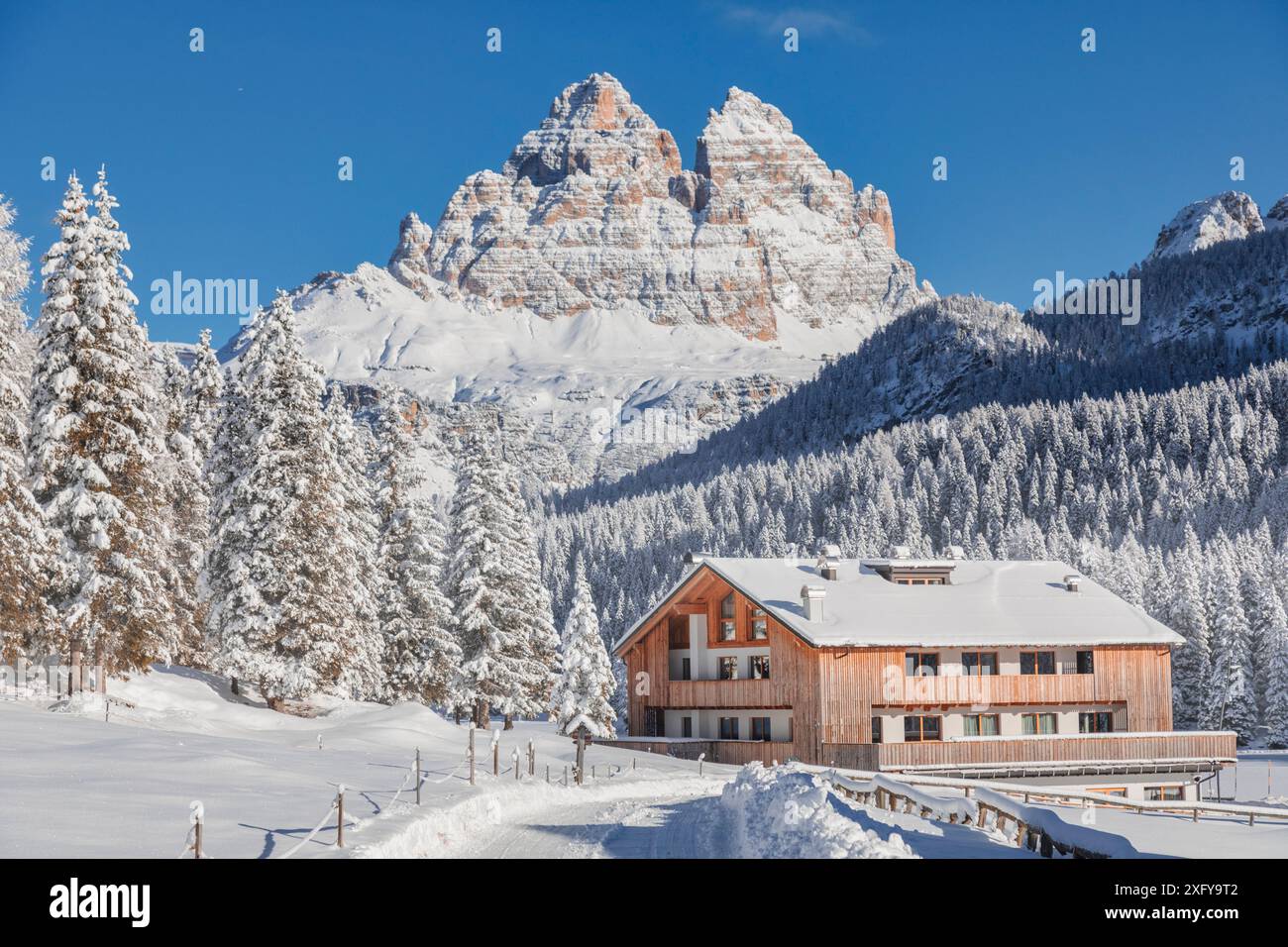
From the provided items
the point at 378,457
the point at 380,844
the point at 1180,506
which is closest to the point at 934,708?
the point at 378,457

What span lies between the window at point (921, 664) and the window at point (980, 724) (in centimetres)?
279

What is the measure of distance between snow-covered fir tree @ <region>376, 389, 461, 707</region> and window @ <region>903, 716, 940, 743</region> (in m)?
19.2

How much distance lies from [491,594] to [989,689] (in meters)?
21.1

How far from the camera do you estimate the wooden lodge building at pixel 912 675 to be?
4938cm

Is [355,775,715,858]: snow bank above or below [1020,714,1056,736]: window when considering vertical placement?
above

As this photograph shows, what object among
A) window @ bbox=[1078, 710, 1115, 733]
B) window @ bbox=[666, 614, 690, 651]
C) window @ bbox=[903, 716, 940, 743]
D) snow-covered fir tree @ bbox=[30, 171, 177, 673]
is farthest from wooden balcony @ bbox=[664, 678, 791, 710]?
snow-covered fir tree @ bbox=[30, 171, 177, 673]

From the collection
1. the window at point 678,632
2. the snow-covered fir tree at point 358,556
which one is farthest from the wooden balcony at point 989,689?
the snow-covered fir tree at point 358,556

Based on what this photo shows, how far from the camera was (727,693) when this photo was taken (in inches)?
2112

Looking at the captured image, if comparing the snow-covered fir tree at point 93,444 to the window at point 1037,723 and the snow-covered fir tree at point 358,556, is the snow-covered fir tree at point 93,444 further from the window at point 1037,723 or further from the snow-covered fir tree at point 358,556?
the window at point 1037,723

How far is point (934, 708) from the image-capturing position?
51438mm

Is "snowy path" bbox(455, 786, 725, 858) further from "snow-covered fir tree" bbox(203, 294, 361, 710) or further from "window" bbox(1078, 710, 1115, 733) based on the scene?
"window" bbox(1078, 710, 1115, 733)

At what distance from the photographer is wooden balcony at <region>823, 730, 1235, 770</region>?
46.8m
